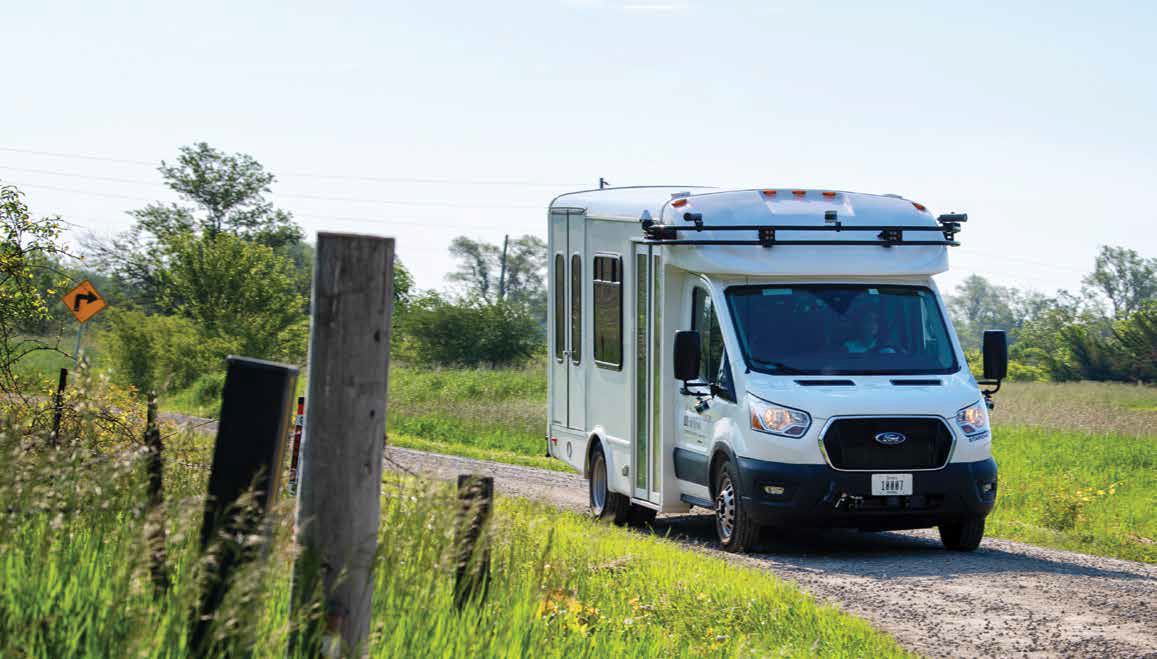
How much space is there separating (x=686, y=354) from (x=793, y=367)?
918 millimetres

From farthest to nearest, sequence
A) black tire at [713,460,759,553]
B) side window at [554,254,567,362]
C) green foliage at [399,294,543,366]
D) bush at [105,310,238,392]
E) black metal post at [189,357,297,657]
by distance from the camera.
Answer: green foliage at [399,294,543,366]
bush at [105,310,238,392]
side window at [554,254,567,362]
black tire at [713,460,759,553]
black metal post at [189,357,297,657]

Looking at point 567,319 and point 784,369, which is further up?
point 567,319

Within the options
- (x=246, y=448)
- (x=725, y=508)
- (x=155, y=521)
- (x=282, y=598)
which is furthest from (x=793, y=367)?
(x=155, y=521)

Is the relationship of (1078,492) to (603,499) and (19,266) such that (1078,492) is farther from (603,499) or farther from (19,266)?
(19,266)

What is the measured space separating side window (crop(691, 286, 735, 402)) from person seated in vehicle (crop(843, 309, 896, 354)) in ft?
3.52

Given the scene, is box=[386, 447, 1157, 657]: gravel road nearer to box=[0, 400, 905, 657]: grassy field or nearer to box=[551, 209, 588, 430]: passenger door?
box=[0, 400, 905, 657]: grassy field

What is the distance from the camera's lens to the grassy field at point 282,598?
401cm

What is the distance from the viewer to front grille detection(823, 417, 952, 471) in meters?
11.4

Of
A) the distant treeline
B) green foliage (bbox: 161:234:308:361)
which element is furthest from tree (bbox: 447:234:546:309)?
green foliage (bbox: 161:234:308:361)

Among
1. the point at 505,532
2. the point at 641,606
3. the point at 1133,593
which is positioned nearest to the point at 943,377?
the point at 1133,593

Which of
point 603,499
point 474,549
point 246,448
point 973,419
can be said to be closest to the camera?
point 246,448

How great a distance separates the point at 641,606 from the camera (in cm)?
791

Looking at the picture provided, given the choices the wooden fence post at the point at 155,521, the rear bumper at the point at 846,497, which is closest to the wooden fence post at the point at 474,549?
the wooden fence post at the point at 155,521

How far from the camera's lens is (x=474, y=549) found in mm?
5242
